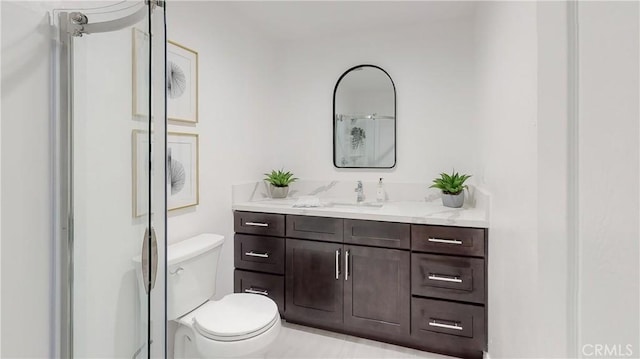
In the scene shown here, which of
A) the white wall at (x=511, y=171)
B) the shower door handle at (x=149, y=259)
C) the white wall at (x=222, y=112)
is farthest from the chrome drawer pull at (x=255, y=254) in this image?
the white wall at (x=511, y=171)

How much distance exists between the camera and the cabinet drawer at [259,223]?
7.25 feet

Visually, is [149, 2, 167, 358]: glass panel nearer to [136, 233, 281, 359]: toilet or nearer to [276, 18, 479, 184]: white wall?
[136, 233, 281, 359]: toilet

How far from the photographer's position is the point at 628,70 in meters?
0.33

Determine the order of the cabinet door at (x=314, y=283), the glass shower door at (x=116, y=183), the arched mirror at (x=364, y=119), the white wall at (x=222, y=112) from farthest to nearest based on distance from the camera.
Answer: the arched mirror at (x=364, y=119), the cabinet door at (x=314, y=283), the white wall at (x=222, y=112), the glass shower door at (x=116, y=183)

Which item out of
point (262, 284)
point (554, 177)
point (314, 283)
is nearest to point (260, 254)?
point (262, 284)

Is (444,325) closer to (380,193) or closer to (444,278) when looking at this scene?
(444,278)

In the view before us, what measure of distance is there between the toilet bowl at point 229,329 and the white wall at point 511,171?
3.42 ft

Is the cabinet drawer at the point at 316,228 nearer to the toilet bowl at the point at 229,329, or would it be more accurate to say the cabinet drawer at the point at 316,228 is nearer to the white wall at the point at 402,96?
the toilet bowl at the point at 229,329

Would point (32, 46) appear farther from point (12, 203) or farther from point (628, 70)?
point (628, 70)

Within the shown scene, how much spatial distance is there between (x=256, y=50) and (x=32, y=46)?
203cm

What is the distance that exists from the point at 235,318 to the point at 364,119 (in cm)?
181

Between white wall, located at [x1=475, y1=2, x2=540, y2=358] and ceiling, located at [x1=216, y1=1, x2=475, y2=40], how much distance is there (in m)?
0.52

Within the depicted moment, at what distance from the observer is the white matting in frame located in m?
1.75

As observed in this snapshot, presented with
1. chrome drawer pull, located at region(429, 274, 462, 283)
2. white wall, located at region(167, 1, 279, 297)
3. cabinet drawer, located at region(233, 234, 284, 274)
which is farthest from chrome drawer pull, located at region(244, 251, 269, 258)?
chrome drawer pull, located at region(429, 274, 462, 283)
